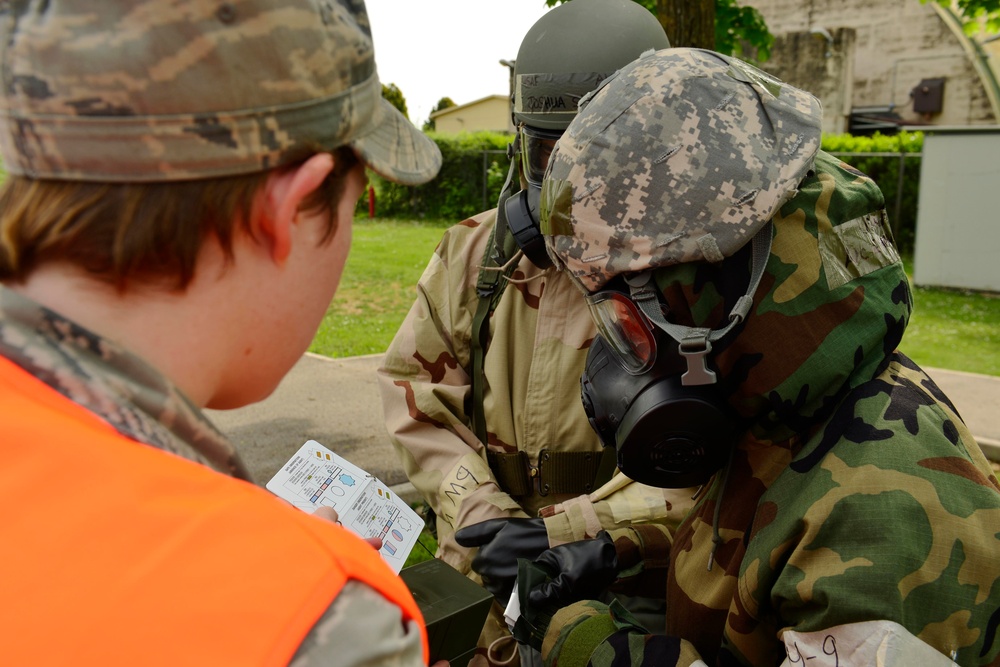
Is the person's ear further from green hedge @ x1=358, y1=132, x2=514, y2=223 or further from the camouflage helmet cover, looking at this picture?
green hedge @ x1=358, y1=132, x2=514, y2=223

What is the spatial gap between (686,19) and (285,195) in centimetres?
474

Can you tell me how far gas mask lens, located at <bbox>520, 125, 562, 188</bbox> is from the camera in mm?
2783

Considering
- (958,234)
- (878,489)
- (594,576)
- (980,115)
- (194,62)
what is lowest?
(980,115)

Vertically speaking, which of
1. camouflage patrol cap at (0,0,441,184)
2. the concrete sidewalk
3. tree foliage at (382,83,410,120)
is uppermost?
camouflage patrol cap at (0,0,441,184)

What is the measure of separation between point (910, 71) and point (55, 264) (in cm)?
3295

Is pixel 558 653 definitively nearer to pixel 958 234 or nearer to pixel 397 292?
pixel 397 292

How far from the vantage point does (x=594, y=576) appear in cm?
238

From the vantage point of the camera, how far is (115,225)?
3.22 feet

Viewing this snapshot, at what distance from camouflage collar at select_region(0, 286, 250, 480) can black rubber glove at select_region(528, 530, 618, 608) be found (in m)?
1.47

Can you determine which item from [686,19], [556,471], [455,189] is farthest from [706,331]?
[455,189]

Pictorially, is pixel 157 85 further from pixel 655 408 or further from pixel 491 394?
pixel 491 394

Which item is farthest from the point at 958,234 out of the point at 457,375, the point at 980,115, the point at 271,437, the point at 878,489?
the point at 980,115

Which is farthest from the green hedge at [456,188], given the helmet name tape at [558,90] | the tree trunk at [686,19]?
the helmet name tape at [558,90]

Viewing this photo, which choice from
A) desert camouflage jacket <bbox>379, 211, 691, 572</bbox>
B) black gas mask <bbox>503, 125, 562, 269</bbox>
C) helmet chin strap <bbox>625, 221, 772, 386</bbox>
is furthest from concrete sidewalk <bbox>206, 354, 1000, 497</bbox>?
helmet chin strap <bbox>625, 221, 772, 386</bbox>
